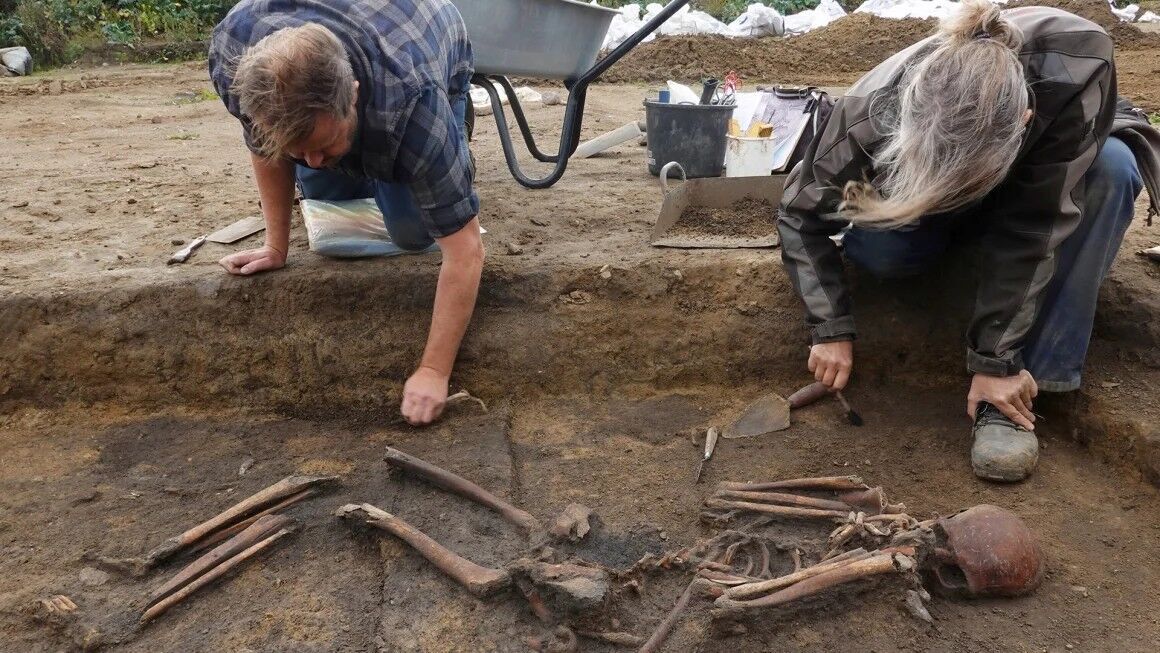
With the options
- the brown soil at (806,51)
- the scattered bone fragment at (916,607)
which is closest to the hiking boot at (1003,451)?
the scattered bone fragment at (916,607)

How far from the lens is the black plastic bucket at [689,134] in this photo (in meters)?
4.70

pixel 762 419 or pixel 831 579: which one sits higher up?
pixel 831 579

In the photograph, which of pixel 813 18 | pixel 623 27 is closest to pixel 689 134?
pixel 623 27

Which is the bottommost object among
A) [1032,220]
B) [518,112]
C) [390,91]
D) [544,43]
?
[518,112]

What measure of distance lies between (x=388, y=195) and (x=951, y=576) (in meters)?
2.29

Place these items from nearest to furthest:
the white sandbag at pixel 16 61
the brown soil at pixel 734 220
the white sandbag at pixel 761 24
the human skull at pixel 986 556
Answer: the human skull at pixel 986 556 < the brown soil at pixel 734 220 < the white sandbag at pixel 16 61 < the white sandbag at pixel 761 24

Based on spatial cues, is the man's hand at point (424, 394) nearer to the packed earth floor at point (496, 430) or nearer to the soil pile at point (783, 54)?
the packed earth floor at point (496, 430)

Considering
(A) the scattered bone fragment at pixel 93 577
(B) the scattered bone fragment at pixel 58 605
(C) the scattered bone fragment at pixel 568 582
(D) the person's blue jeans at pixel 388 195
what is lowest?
(A) the scattered bone fragment at pixel 93 577

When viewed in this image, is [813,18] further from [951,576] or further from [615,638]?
[615,638]

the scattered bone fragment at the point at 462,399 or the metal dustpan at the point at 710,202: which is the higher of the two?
the metal dustpan at the point at 710,202

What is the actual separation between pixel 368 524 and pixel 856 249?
6.55 feet

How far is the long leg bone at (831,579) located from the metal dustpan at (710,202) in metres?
1.69

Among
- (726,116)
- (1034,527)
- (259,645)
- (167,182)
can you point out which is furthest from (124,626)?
(726,116)

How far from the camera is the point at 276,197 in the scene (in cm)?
310
